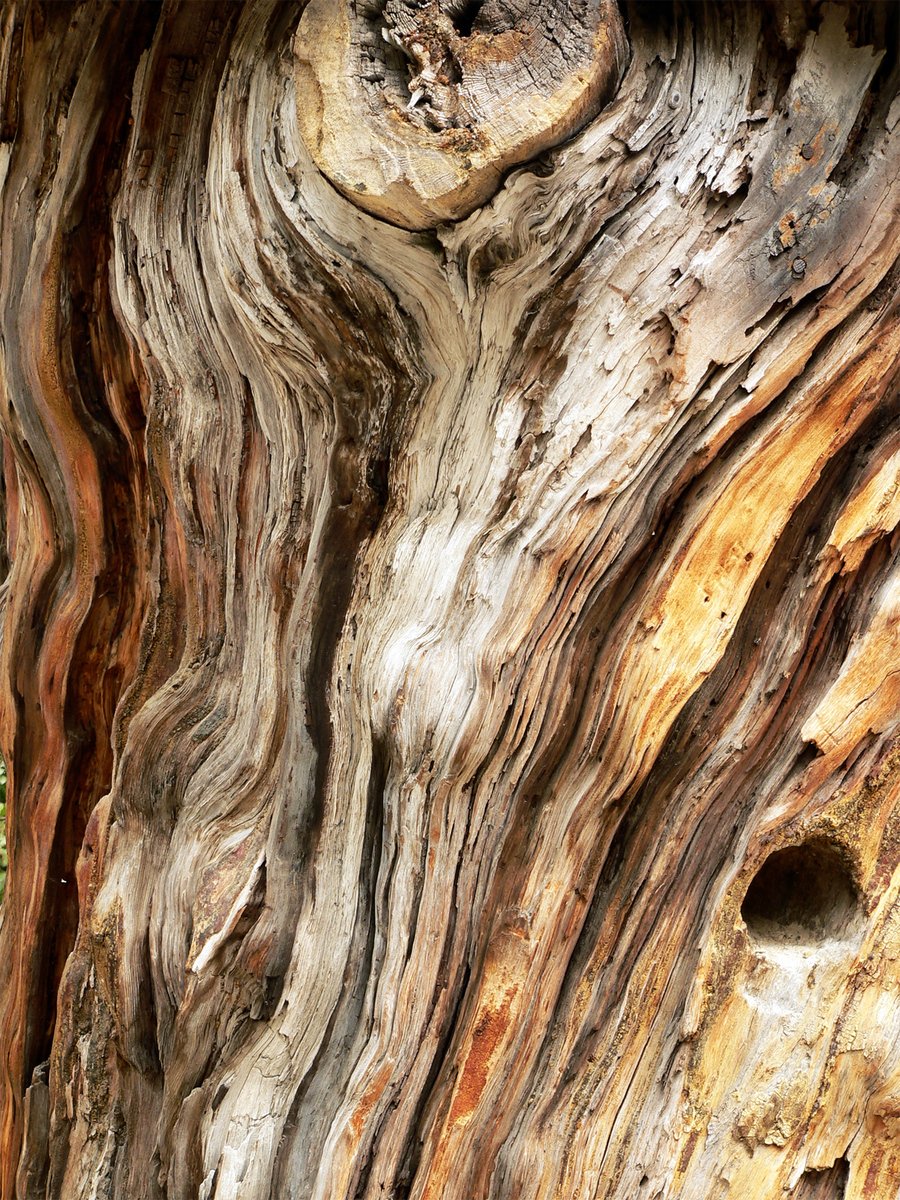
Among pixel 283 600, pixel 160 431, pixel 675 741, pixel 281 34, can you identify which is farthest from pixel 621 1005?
pixel 281 34

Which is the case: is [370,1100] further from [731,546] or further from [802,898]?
[731,546]

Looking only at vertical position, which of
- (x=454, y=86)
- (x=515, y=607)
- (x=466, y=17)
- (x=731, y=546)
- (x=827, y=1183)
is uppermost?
(x=466, y=17)

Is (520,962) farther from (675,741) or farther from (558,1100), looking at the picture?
(675,741)

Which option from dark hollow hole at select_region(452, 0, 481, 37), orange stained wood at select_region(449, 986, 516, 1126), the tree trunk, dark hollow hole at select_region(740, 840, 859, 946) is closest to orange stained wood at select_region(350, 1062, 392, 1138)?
the tree trunk

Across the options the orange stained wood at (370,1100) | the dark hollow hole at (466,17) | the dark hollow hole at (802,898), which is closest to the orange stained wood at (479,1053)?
the orange stained wood at (370,1100)

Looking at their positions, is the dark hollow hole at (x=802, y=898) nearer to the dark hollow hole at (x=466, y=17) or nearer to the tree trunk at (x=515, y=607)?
the tree trunk at (x=515, y=607)

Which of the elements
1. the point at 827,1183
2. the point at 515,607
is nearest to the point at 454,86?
the point at 515,607

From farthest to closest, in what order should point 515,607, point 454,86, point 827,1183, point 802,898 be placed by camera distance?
point 802,898
point 827,1183
point 515,607
point 454,86
